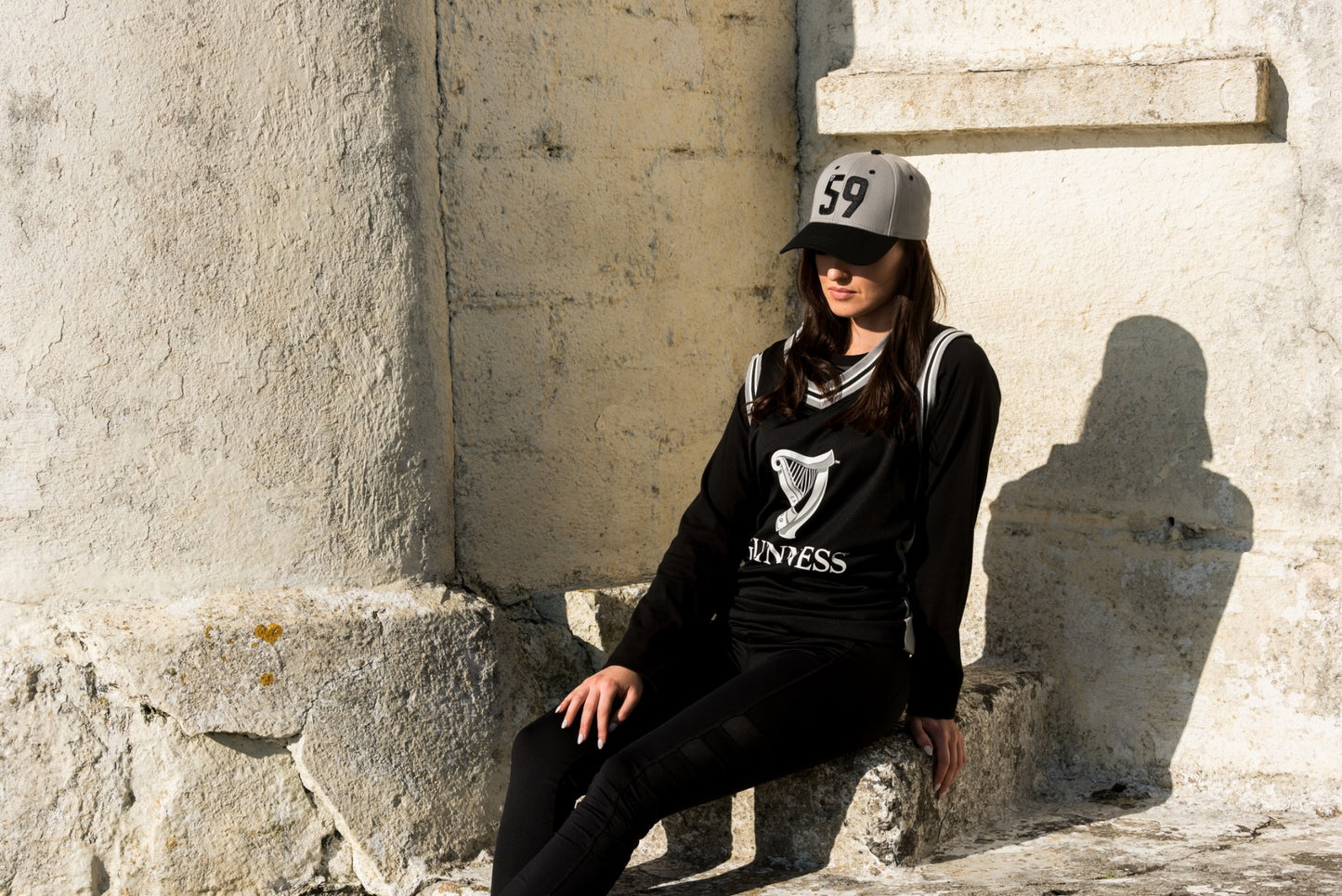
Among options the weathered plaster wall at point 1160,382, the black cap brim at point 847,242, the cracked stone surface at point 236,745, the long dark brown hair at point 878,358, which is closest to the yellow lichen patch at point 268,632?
the cracked stone surface at point 236,745

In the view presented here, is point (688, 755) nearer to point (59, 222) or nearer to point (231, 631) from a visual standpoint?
point (231, 631)

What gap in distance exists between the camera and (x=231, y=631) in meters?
2.80

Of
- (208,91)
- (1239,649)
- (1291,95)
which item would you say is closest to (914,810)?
(1239,649)

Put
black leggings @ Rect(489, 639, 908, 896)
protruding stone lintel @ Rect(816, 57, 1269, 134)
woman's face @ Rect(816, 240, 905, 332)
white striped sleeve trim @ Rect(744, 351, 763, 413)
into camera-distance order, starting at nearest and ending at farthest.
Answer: black leggings @ Rect(489, 639, 908, 896)
woman's face @ Rect(816, 240, 905, 332)
white striped sleeve trim @ Rect(744, 351, 763, 413)
protruding stone lintel @ Rect(816, 57, 1269, 134)

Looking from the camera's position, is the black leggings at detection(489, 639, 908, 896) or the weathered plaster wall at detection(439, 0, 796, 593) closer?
the black leggings at detection(489, 639, 908, 896)

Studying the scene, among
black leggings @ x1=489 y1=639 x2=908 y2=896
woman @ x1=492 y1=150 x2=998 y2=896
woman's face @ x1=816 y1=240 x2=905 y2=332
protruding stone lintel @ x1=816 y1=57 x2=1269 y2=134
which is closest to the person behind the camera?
black leggings @ x1=489 y1=639 x2=908 y2=896

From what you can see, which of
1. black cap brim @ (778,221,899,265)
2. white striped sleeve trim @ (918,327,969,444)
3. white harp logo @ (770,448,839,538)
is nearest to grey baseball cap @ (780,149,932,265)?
black cap brim @ (778,221,899,265)

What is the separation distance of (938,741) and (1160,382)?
39.8 inches

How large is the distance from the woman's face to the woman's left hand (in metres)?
0.79

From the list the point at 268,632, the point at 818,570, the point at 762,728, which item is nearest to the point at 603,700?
the point at 762,728

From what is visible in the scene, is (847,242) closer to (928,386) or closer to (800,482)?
(928,386)

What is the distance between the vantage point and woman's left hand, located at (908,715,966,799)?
2875mm

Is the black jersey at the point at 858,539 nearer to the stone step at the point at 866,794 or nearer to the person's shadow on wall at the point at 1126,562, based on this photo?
the stone step at the point at 866,794

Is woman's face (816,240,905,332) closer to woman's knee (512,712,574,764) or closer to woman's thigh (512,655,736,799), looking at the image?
woman's thigh (512,655,736,799)
